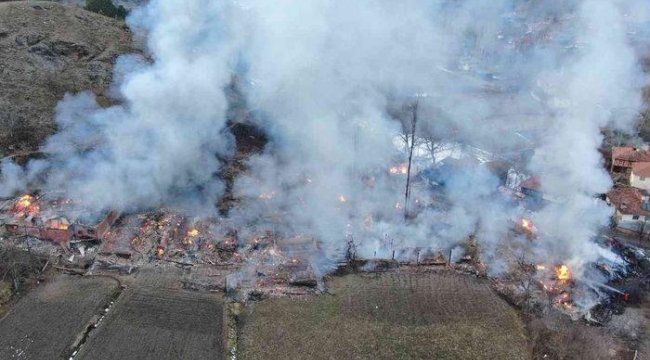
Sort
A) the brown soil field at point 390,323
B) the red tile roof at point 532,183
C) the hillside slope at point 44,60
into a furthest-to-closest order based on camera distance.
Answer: the hillside slope at point 44,60 → the red tile roof at point 532,183 → the brown soil field at point 390,323

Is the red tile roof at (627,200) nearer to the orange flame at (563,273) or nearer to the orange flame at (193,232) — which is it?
the orange flame at (563,273)

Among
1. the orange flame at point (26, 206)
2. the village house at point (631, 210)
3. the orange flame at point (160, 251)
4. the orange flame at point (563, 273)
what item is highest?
the village house at point (631, 210)

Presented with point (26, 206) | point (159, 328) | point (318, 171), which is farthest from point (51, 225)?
point (318, 171)

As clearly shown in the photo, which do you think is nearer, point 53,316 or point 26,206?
point 53,316

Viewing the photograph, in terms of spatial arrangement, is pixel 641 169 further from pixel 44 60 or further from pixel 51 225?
pixel 44 60

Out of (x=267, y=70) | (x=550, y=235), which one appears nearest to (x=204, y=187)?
(x=267, y=70)

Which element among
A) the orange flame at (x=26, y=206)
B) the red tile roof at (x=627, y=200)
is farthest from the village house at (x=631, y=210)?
the orange flame at (x=26, y=206)

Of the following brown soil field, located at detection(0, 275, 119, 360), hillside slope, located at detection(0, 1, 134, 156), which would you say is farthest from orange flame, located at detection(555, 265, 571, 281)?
hillside slope, located at detection(0, 1, 134, 156)
